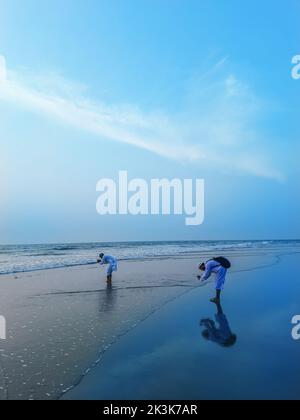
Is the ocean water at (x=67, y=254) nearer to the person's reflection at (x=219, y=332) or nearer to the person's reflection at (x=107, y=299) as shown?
the person's reflection at (x=107, y=299)

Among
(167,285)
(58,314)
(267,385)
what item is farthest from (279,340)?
(167,285)

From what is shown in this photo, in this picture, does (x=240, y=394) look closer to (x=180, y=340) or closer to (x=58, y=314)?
(x=180, y=340)

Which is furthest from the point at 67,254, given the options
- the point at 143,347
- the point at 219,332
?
the point at 143,347

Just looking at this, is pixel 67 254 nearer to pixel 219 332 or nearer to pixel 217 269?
pixel 217 269

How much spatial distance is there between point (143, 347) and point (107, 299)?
483 centimetres

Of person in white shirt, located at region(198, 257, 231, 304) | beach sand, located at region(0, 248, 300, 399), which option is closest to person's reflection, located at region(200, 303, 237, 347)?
beach sand, located at region(0, 248, 300, 399)

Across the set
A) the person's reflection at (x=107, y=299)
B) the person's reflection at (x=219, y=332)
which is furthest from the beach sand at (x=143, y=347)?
the person's reflection at (x=219, y=332)

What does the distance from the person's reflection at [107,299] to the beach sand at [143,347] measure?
0.10 ft

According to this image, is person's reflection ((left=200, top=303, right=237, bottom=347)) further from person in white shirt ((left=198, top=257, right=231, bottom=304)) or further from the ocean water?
the ocean water

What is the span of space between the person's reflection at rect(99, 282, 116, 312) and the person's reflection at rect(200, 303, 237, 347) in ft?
9.06

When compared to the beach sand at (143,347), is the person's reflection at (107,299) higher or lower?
higher

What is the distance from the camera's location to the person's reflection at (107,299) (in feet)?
32.6

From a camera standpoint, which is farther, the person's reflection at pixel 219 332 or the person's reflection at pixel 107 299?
the person's reflection at pixel 107 299

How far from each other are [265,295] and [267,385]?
7505 millimetres
